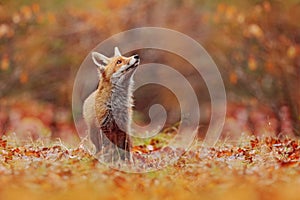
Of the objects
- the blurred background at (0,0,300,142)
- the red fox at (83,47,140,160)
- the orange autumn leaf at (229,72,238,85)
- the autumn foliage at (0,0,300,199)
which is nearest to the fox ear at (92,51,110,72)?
the red fox at (83,47,140,160)

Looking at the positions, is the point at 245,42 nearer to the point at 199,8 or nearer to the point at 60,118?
the point at 199,8

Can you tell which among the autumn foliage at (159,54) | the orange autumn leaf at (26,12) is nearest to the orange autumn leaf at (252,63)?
the autumn foliage at (159,54)

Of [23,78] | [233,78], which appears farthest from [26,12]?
[233,78]

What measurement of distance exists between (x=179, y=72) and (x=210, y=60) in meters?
0.78

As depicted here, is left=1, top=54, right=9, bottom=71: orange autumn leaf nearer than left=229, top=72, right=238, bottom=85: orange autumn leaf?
No

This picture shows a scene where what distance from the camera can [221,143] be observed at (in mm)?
8562

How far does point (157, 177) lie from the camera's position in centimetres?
609

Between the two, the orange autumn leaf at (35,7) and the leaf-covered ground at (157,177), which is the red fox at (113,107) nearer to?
the leaf-covered ground at (157,177)

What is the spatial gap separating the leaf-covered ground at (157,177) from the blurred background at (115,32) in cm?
688

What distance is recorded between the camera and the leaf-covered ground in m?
4.67

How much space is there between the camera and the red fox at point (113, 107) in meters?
7.11

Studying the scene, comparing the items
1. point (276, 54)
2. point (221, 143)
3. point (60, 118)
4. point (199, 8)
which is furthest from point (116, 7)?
point (221, 143)

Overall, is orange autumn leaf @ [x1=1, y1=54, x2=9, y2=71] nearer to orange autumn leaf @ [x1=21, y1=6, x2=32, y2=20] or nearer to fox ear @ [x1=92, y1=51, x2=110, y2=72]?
orange autumn leaf @ [x1=21, y1=6, x2=32, y2=20]

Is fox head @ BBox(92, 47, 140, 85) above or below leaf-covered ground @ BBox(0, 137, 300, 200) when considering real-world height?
above
